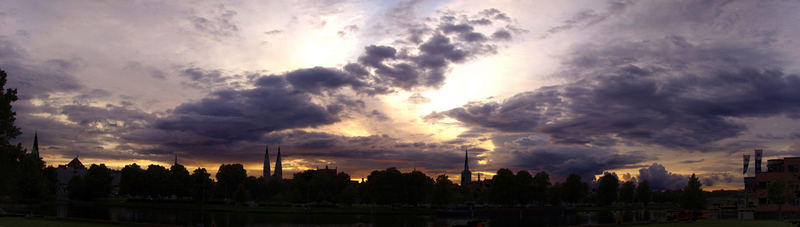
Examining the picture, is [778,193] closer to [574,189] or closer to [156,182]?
[574,189]

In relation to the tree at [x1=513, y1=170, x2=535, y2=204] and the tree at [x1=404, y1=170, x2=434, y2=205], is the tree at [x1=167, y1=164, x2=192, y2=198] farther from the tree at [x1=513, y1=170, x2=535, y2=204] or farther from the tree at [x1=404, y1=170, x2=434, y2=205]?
the tree at [x1=513, y1=170, x2=535, y2=204]

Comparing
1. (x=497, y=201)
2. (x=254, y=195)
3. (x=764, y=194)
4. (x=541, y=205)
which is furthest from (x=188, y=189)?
(x=764, y=194)

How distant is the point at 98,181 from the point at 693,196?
163m

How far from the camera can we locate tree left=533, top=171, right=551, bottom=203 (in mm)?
165625

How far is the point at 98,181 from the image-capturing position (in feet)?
532

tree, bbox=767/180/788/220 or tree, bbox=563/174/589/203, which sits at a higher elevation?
tree, bbox=767/180/788/220

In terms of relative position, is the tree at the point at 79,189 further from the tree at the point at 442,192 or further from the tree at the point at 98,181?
the tree at the point at 442,192

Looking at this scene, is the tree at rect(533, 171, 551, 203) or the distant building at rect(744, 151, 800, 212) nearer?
the distant building at rect(744, 151, 800, 212)

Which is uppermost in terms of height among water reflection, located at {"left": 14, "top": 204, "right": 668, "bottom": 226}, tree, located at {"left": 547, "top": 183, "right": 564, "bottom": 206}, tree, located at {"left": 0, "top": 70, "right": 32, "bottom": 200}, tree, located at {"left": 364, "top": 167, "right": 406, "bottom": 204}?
tree, located at {"left": 0, "top": 70, "right": 32, "bottom": 200}

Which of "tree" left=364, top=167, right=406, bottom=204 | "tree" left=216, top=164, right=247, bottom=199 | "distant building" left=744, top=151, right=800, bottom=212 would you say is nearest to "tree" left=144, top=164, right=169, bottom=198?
"tree" left=216, top=164, right=247, bottom=199

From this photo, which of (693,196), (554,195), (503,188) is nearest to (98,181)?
(503,188)

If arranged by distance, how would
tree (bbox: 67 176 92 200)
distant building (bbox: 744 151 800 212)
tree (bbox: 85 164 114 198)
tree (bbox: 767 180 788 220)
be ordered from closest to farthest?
tree (bbox: 767 180 788 220) → distant building (bbox: 744 151 800 212) → tree (bbox: 85 164 114 198) → tree (bbox: 67 176 92 200)

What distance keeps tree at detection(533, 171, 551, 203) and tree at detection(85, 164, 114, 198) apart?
134362 mm

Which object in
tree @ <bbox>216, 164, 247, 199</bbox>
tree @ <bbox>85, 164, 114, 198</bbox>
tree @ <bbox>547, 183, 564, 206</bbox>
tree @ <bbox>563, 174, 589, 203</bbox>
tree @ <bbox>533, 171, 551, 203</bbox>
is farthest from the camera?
tree @ <bbox>563, 174, 589, 203</bbox>
